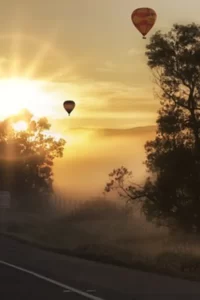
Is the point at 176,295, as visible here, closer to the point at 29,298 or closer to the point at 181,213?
the point at 29,298

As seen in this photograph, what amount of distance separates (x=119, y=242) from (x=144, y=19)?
1281cm

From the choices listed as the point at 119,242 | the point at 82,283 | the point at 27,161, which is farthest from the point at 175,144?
the point at 27,161

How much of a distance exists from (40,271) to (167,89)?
84.2 feet

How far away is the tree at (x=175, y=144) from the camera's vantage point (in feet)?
134

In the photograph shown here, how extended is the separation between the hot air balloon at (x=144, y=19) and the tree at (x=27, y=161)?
55.3 m

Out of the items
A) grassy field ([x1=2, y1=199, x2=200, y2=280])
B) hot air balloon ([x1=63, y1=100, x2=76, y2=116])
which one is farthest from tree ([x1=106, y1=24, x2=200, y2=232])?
hot air balloon ([x1=63, y1=100, x2=76, y2=116])

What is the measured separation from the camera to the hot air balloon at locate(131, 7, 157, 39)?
38.8 meters

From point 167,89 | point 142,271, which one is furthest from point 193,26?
point 142,271

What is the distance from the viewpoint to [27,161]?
3745 inches

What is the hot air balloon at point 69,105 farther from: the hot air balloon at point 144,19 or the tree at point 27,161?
the tree at point 27,161

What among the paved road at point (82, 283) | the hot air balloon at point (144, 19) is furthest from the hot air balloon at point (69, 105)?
the paved road at point (82, 283)

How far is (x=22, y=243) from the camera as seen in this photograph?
109 ft

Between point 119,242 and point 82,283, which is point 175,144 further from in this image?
point 82,283

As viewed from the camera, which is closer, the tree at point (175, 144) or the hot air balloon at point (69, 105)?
the tree at point (175, 144)
